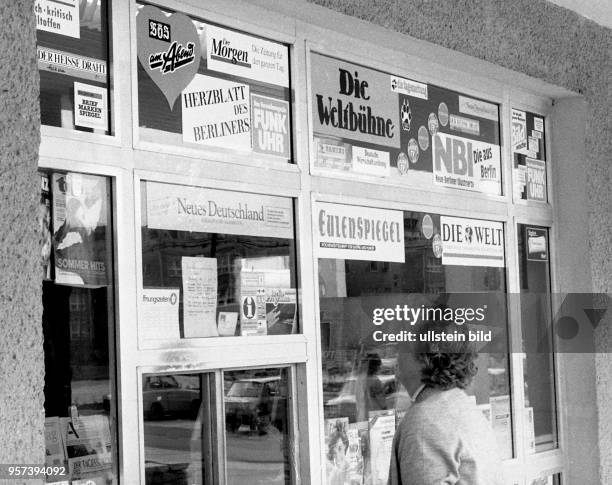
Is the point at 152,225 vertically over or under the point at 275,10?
under

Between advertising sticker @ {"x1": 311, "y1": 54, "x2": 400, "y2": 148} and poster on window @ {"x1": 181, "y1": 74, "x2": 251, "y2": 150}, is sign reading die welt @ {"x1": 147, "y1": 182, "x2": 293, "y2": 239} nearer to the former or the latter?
poster on window @ {"x1": 181, "y1": 74, "x2": 251, "y2": 150}

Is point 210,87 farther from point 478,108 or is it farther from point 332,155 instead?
point 478,108

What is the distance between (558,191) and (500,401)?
56.8 inches

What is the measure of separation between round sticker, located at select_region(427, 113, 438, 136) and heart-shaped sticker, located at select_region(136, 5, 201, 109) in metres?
1.66

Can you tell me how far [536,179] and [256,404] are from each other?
2.77m

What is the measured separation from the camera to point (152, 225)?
12.1ft

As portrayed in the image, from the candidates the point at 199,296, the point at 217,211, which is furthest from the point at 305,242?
the point at 199,296

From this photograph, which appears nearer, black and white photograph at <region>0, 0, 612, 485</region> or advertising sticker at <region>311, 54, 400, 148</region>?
black and white photograph at <region>0, 0, 612, 485</region>

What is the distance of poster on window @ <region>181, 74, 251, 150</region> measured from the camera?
3906mm

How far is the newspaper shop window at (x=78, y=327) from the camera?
130 inches

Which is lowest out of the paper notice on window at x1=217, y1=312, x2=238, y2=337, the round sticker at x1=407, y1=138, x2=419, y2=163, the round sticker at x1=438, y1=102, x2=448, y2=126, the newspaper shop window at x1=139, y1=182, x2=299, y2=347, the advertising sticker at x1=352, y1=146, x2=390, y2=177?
the paper notice on window at x1=217, y1=312, x2=238, y2=337

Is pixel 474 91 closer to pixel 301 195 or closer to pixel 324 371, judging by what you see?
pixel 301 195

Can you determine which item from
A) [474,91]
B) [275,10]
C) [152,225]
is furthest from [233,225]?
[474,91]

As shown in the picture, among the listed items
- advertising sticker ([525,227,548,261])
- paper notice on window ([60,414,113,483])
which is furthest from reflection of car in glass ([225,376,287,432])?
advertising sticker ([525,227,548,261])
